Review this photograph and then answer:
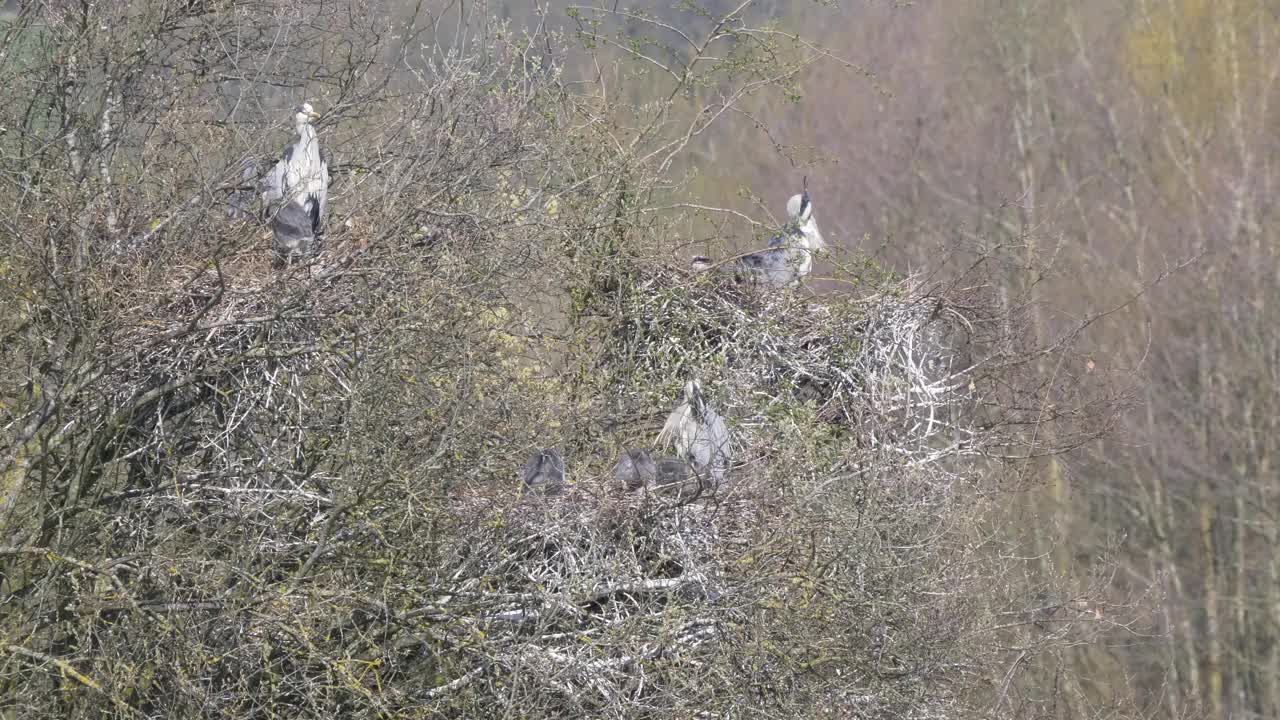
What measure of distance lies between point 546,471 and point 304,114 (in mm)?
2466

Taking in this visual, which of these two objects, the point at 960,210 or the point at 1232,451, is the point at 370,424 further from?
the point at 960,210

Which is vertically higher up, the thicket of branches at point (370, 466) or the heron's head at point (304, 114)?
the heron's head at point (304, 114)

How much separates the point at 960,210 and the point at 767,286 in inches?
863

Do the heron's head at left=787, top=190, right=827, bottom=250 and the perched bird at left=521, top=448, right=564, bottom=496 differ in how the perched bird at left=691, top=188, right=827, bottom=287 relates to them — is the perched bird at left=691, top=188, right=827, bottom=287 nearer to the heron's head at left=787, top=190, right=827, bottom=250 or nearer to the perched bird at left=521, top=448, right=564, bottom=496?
the heron's head at left=787, top=190, right=827, bottom=250

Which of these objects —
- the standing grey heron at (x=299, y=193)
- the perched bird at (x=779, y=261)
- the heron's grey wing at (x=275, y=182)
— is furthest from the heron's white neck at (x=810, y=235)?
the heron's grey wing at (x=275, y=182)

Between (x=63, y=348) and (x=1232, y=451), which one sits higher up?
(x=63, y=348)

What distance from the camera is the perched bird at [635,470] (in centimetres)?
786

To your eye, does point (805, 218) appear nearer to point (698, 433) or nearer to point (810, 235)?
point (810, 235)

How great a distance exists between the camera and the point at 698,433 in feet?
28.6

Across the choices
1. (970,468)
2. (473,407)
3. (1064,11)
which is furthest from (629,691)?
(1064,11)

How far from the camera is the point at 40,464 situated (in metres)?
7.61

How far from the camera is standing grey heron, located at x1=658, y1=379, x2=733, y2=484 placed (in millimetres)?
8500

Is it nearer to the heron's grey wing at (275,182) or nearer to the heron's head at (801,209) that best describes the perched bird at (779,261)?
the heron's head at (801,209)

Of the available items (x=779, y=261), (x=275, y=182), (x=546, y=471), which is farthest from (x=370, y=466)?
(x=779, y=261)
